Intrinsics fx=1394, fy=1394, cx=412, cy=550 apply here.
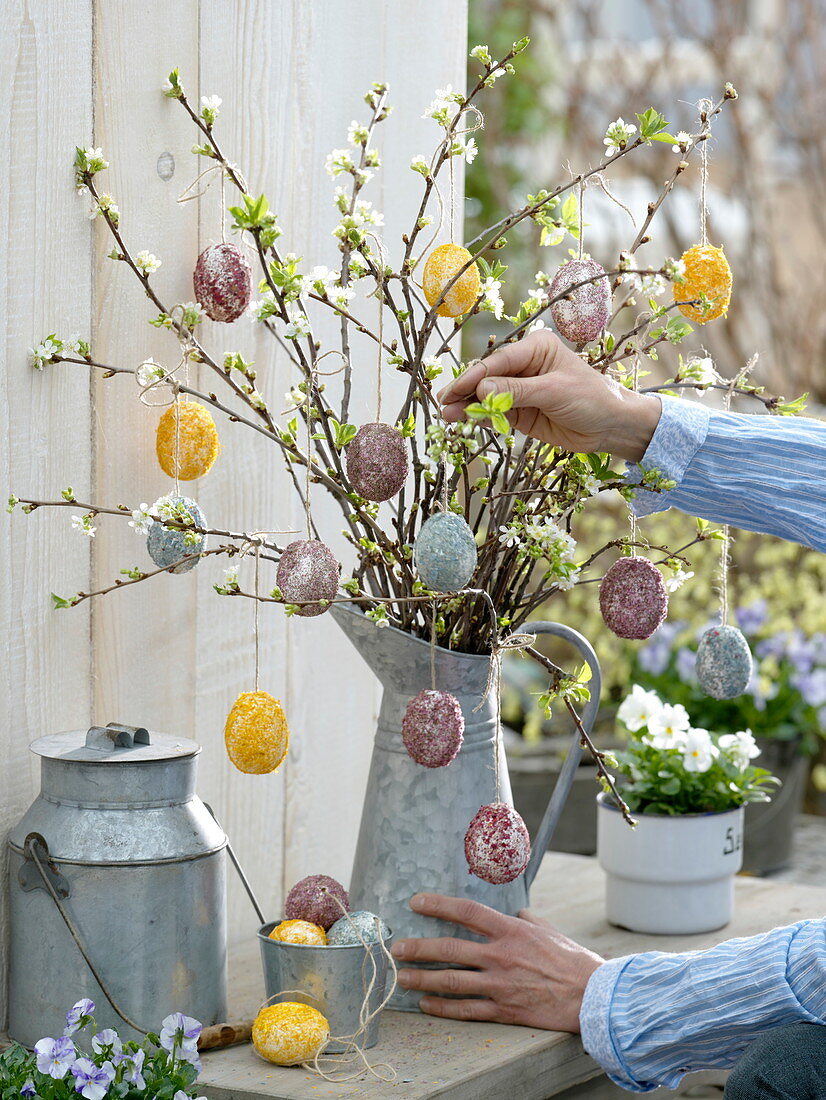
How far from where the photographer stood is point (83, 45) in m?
1.25

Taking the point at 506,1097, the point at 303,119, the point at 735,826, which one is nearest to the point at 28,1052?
the point at 506,1097

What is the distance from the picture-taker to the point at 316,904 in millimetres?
1217

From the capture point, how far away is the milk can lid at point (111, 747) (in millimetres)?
1147

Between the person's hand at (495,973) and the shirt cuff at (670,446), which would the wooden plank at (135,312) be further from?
the shirt cuff at (670,446)

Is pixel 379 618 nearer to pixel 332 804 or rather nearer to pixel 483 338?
pixel 332 804

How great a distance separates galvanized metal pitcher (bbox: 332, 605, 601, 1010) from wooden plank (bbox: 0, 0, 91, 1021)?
0.27m

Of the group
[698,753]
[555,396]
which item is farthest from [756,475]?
[698,753]

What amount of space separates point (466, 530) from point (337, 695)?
2.12ft

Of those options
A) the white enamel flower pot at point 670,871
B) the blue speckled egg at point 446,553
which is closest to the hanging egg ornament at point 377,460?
the blue speckled egg at point 446,553

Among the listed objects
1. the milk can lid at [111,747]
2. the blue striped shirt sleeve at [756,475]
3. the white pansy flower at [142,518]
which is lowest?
the milk can lid at [111,747]

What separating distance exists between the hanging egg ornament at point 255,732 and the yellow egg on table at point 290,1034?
0.66 ft

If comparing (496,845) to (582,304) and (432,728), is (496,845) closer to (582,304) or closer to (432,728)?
(432,728)

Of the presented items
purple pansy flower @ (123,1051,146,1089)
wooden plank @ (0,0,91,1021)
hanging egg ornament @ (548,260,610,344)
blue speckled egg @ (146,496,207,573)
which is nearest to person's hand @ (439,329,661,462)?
hanging egg ornament @ (548,260,610,344)

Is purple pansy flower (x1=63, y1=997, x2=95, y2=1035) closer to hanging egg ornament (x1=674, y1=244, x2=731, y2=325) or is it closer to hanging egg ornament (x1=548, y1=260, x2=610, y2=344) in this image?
hanging egg ornament (x1=548, y1=260, x2=610, y2=344)
